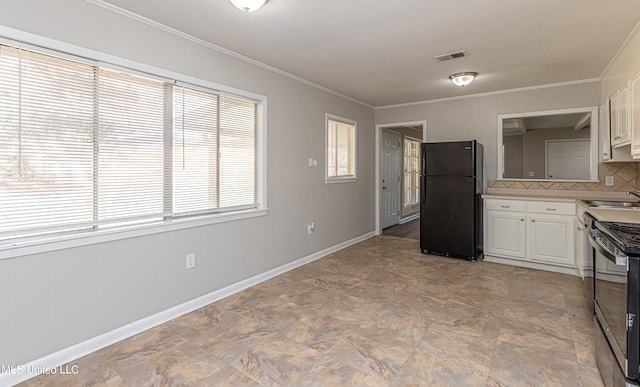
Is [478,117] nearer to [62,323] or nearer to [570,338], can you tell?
[570,338]

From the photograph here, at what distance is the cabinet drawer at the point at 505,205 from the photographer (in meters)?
4.04

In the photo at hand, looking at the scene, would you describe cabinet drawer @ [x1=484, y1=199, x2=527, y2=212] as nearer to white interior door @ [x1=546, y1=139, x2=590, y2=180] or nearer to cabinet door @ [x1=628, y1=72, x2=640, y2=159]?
white interior door @ [x1=546, y1=139, x2=590, y2=180]

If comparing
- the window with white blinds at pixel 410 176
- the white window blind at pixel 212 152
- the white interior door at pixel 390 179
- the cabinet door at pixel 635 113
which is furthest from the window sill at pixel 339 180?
the cabinet door at pixel 635 113

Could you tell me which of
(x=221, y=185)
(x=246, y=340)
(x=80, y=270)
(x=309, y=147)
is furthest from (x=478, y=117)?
(x=80, y=270)

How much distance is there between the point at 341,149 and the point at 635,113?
336 cm

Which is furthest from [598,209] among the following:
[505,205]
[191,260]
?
[191,260]

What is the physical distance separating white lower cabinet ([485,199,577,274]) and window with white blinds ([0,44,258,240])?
11.3ft

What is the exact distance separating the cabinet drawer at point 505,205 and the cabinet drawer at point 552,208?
75 mm

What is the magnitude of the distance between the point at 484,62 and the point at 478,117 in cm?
154

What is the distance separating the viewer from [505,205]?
13.7ft

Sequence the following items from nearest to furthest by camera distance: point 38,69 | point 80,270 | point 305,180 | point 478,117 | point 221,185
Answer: point 38,69 < point 80,270 < point 221,185 < point 305,180 < point 478,117

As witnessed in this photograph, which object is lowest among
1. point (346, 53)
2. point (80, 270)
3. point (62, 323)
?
point (62, 323)

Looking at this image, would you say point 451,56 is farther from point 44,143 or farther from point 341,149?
point 44,143

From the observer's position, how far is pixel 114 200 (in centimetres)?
236
